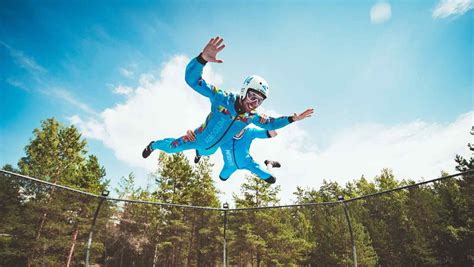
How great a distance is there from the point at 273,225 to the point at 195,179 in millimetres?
6476

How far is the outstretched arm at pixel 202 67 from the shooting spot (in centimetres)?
268

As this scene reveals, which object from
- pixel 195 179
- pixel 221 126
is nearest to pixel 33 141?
pixel 195 179

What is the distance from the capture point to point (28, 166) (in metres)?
14.2

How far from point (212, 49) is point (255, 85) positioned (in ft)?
2.31

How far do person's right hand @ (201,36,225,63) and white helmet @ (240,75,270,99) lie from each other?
0.56 meters

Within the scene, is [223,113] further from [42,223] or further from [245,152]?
[42,223]

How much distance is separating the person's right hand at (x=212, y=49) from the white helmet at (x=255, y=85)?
56cm

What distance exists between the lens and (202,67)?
2.89m

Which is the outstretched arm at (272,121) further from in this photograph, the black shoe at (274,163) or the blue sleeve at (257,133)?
the black shoe at (274,163)

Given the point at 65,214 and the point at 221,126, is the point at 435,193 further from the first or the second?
the point at 65,214

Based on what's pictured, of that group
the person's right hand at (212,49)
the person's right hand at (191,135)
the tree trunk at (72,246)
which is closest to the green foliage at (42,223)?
the tree trunk at (72,246)

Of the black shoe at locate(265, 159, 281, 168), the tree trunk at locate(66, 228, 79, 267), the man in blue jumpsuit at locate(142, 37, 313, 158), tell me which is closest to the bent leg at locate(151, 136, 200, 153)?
the man in blue jumpsuit at locate(142, 37, 313, 158)

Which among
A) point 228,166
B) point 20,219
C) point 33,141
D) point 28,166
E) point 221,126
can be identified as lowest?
point 20,219

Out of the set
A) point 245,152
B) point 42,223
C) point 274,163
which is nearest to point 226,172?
point 245,152
